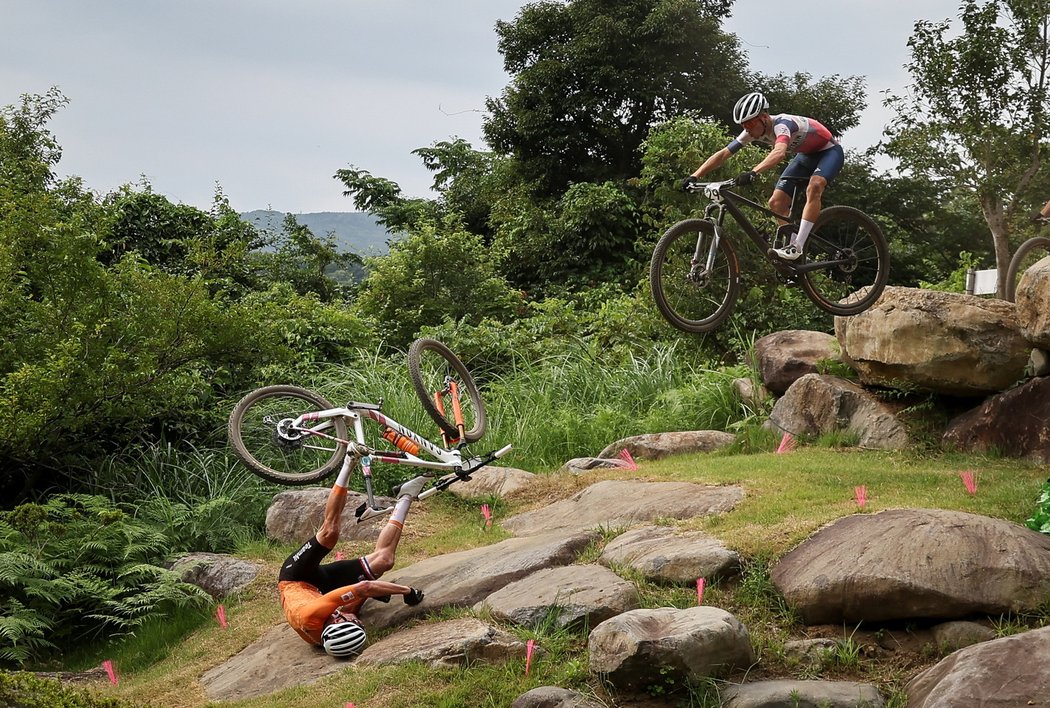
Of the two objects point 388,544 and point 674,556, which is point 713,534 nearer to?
point 674,556

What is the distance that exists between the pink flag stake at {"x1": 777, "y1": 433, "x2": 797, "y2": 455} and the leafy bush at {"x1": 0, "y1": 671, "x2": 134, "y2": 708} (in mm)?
7965

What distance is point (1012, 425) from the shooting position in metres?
9.59

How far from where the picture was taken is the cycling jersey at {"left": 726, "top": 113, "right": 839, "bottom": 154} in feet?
24.6

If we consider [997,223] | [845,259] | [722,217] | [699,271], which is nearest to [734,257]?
[722,217]

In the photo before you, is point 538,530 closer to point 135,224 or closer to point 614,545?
point 614,545

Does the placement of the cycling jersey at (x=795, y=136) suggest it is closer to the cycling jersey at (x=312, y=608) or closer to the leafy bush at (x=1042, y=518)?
the leafy bush at (x=1042, y=518)

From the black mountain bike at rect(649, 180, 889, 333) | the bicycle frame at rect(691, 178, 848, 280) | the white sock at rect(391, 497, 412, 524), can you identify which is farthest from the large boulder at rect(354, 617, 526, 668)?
the bicycle frame at rect(691, 178, 848, 280)

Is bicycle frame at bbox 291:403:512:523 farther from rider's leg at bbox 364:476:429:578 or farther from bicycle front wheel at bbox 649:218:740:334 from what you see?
bicycle front wheel at bbox 649:218:740:334

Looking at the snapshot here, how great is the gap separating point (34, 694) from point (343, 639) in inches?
144

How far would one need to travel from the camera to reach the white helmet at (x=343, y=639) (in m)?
6.87

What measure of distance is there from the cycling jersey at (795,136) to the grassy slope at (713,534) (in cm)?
262

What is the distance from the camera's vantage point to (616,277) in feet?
62.7

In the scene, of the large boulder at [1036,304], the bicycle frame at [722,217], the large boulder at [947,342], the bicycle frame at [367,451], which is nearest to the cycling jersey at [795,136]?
the bicycle frame at [722,217]

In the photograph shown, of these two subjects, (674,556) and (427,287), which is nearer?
(674,556)
